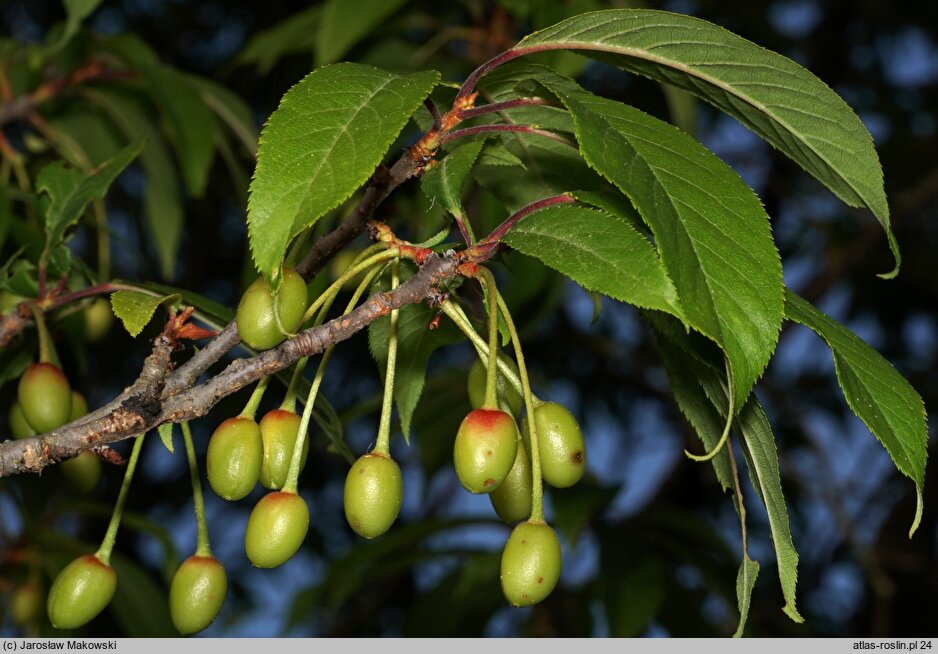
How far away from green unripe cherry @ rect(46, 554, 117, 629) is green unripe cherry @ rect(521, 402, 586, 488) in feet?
1.64

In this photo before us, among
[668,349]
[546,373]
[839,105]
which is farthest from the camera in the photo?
[546,373]

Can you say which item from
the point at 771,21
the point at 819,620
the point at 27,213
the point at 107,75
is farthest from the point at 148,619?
the point at 771,21

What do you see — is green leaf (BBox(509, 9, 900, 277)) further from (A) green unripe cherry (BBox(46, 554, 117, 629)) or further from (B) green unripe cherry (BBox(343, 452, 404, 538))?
(A) green unripe cherry (BBox(46, 554, 117, 629))

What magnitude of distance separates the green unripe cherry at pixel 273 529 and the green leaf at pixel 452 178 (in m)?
0.31

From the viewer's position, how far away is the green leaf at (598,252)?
0.83 metres

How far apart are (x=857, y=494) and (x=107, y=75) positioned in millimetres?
2644

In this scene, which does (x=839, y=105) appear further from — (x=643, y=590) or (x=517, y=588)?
(x=643, y=590)

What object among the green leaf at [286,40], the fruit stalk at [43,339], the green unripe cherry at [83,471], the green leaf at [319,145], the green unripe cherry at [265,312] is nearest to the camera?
the green leaf at [319,145]

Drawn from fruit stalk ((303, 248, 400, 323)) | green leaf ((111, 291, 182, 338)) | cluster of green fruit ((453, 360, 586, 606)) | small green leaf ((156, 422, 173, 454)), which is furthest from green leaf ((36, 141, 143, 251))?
cluster of green fruit ((453, 360, 586, 606))

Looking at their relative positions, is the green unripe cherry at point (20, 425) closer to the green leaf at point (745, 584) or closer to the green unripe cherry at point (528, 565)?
the green unripe cherry at point (528, 565)

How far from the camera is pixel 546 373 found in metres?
3.37

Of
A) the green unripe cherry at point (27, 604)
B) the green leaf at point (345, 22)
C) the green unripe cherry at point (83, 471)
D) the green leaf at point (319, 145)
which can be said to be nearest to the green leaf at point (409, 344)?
the green leaf at point (319, 145)

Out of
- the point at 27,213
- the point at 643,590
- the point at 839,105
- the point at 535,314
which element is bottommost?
the point at 643,590

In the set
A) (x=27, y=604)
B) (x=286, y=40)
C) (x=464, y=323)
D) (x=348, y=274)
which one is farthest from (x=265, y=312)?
(x=286, y=40)
